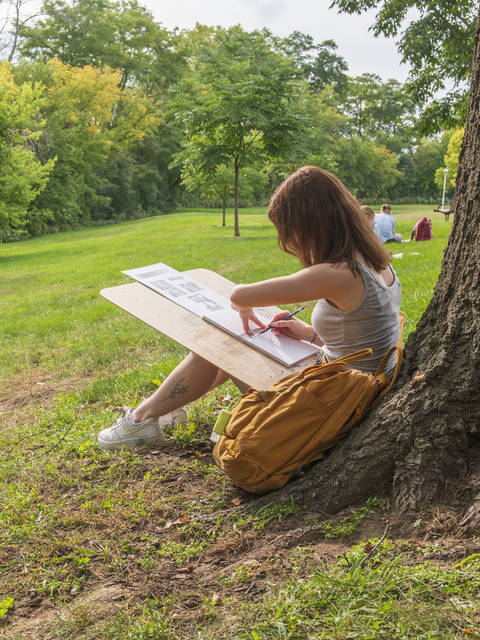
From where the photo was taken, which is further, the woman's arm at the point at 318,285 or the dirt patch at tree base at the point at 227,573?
the woman's arm at the point at 318,285

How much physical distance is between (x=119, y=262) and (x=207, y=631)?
1396cm

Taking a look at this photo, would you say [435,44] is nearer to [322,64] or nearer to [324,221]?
[324,221]

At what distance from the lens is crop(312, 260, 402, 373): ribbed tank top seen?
2484mm

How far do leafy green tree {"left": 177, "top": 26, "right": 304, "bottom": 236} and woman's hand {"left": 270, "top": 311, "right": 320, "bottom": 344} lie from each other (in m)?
15.8

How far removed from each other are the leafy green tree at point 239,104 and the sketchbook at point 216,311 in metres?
15.2

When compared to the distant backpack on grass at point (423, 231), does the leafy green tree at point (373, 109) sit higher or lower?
higher

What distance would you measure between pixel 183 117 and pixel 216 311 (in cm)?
1751

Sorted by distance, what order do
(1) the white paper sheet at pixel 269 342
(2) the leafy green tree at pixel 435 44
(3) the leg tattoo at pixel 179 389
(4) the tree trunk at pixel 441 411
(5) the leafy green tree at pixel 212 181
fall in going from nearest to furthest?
(4) the tree trunk at pixel 441 411, (1) the white paper sheet at pixel 269 342, (3) the leg tattoo at pixel 179 389, (2) the leafy green tree at pixel 435 44, (5) the leafy green tree at pixel 212 181

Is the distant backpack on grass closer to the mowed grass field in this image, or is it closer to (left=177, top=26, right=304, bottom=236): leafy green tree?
(left=177, top=26, right=304, bottom=236): leafy green tree

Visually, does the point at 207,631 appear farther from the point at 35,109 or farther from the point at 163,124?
the point at 163,124

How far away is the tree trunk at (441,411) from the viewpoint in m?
2.01

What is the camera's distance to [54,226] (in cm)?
3553

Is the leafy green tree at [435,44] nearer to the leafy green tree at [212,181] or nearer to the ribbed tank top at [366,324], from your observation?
the leafy green tree at [212,181]

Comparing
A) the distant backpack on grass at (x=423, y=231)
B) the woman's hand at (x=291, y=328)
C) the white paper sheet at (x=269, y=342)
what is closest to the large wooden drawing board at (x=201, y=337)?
the white paper sheet at (x=269, y=342)
